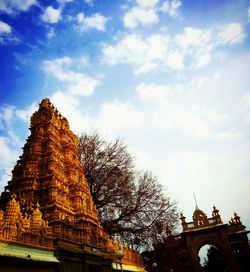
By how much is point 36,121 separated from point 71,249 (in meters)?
10.1

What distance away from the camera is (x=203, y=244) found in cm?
2656

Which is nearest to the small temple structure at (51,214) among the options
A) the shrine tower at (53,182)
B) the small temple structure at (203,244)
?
the shrine tower at (53,182)

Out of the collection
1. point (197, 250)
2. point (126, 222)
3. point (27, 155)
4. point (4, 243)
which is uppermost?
point (27, 155)

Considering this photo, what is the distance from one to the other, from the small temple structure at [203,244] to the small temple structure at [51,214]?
27.0 ft

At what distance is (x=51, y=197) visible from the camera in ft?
41.9

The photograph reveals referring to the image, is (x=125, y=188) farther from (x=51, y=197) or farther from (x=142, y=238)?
(x=51, y=197)

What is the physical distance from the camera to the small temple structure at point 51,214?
346 inches

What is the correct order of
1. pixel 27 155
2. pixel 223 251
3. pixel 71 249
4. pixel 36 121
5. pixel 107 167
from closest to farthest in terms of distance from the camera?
pixel 71 249
pixel 27 155
pixel 36 121
pixel 107 167
pixel 223 251

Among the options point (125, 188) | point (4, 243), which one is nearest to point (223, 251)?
point (125, 188)

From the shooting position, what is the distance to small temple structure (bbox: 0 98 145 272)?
8789 mm

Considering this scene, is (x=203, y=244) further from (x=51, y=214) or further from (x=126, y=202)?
(x=51, y=214)

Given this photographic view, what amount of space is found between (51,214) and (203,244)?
19946 mm

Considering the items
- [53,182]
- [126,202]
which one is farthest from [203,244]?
[53,182]

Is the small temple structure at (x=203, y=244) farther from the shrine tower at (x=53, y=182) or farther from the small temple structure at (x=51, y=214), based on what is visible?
the shrine tower at (x=53, y=182)
